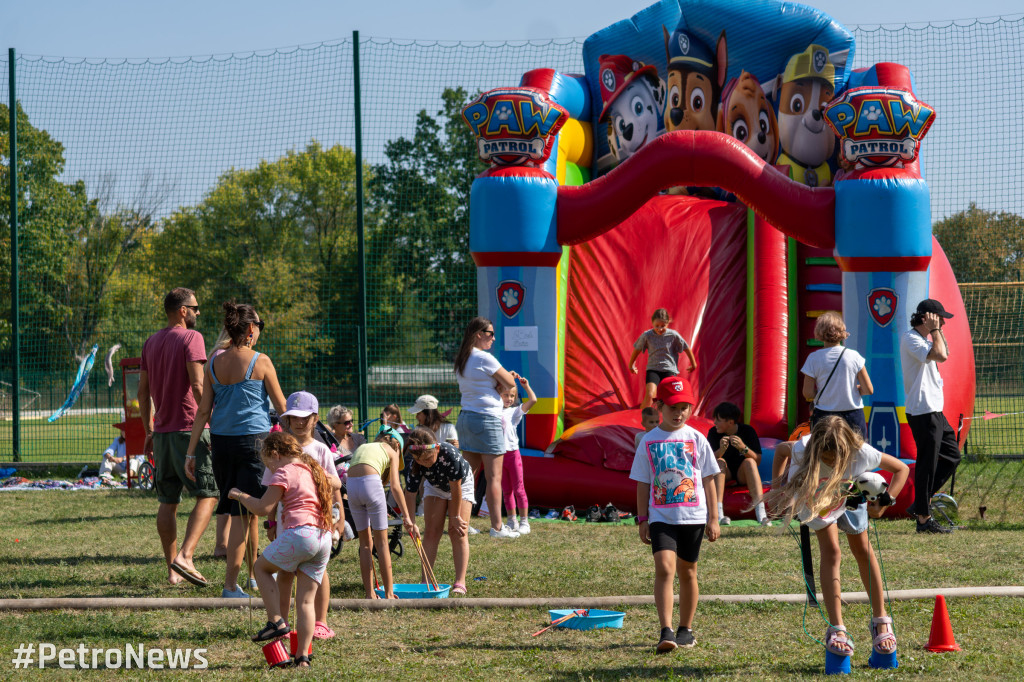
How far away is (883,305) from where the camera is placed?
917 centimetres

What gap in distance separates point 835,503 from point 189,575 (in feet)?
12.1

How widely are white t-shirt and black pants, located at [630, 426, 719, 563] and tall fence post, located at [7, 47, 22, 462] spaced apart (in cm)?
1140

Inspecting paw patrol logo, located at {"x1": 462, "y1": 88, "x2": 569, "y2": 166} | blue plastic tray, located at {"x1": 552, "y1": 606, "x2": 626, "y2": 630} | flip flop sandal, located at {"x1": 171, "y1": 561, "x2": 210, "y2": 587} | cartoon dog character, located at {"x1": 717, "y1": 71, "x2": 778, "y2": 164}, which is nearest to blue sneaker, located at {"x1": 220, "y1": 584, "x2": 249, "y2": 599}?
flip flop sandal, located at {"x1": 171, "y1": 561, "x2": 210, "y2": 587}

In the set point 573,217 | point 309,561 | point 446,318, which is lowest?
point 309,561

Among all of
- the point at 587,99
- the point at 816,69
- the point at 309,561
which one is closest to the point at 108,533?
the point at 309,561

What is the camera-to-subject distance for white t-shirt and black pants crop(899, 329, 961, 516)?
326 inches

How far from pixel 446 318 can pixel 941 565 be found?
783cm

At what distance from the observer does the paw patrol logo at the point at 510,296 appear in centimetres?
1004

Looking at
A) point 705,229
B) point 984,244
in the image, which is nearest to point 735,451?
point 705,229

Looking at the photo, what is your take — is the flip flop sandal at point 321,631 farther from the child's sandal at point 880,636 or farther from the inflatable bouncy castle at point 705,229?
the inflatable bouncy castle at point 705,229

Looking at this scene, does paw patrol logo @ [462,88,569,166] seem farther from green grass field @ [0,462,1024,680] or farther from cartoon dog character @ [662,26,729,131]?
green grass field @ [0,462,1024,680]

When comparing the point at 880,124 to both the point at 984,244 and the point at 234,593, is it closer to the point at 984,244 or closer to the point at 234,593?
the point at 234,593

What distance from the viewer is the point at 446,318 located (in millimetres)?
13727

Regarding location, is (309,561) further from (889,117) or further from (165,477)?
(889,117)
